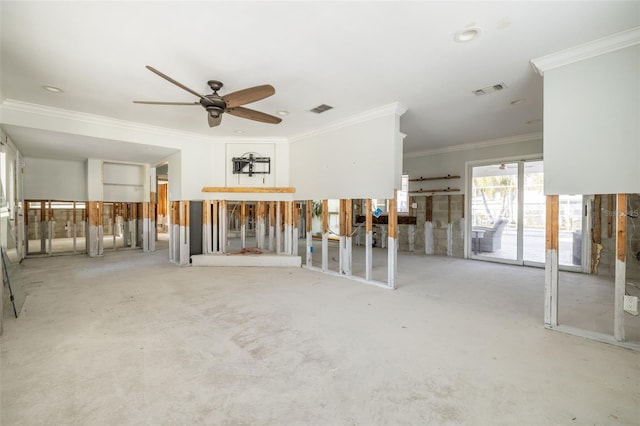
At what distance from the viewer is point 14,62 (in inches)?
129

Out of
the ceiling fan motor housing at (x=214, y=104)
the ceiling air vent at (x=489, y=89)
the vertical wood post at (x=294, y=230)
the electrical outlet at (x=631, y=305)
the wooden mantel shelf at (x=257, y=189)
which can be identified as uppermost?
the ceiling air vent at (x=489, y=89)

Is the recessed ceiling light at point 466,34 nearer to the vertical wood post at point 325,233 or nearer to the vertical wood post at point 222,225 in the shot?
the vertical wood post at point 325,233

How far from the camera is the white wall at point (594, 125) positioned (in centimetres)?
264

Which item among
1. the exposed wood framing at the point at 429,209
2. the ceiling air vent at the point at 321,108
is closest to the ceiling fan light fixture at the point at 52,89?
the ceiling air vent at the point at 321,108

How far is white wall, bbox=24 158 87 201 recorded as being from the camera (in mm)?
7672

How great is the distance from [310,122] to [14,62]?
13.1ft

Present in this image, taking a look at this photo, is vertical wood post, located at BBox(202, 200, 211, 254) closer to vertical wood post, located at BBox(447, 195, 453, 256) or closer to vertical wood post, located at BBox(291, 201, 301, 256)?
vertical wood post, located at BBox(291, 201, 301, 256)

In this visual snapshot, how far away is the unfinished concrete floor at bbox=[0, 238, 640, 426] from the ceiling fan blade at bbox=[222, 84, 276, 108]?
8.16ft

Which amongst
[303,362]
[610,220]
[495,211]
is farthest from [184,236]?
[610,220]

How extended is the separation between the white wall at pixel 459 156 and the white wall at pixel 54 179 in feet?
31.1

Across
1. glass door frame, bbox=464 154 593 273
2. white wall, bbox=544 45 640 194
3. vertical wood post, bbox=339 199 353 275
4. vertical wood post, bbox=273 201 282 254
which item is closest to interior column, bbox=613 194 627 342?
white wall, bbox=544 45 640 194

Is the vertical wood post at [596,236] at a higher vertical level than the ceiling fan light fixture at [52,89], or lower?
lower

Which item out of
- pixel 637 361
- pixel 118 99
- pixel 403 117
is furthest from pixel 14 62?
pixel 637 361

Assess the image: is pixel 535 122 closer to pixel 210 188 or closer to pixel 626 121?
pixel 626 121
